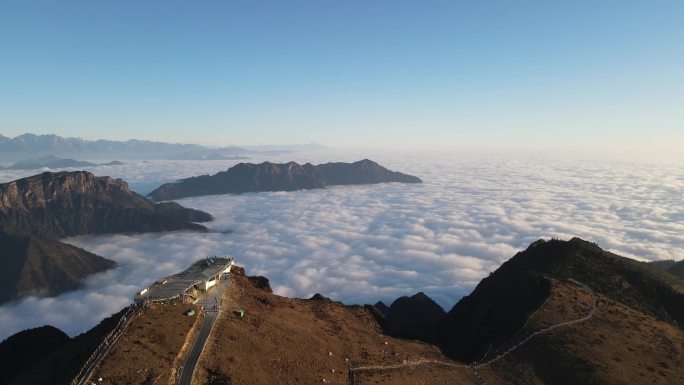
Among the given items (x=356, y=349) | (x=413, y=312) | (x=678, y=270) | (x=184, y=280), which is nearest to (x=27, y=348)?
(x=184, y=280)

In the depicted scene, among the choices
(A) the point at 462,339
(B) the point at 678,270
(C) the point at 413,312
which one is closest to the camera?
(A) the point at 462,339

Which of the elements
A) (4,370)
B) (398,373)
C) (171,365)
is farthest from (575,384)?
(4,370)

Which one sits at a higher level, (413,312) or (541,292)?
(541,292)

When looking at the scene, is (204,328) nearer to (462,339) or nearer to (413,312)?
(462,339)

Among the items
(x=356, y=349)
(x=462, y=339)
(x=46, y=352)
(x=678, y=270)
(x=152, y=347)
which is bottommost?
(x=678, y=270)

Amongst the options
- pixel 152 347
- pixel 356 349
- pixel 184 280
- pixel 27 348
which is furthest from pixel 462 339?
pixel 27 348

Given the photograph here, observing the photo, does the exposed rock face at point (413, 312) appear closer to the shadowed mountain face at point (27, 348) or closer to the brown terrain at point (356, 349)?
the brown terrain at point (356, 349)

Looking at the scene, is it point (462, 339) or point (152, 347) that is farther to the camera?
point (462, 339)

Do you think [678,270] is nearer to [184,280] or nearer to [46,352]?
[184,280]

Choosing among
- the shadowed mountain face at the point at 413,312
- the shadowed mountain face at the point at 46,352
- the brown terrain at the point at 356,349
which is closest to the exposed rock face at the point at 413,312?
the shadowed mountain face at the point at 413,312

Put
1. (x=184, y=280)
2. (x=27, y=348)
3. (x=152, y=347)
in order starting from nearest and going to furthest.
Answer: (x=152, y=347) → (x=184, y=280) → (x=27, y=348)
